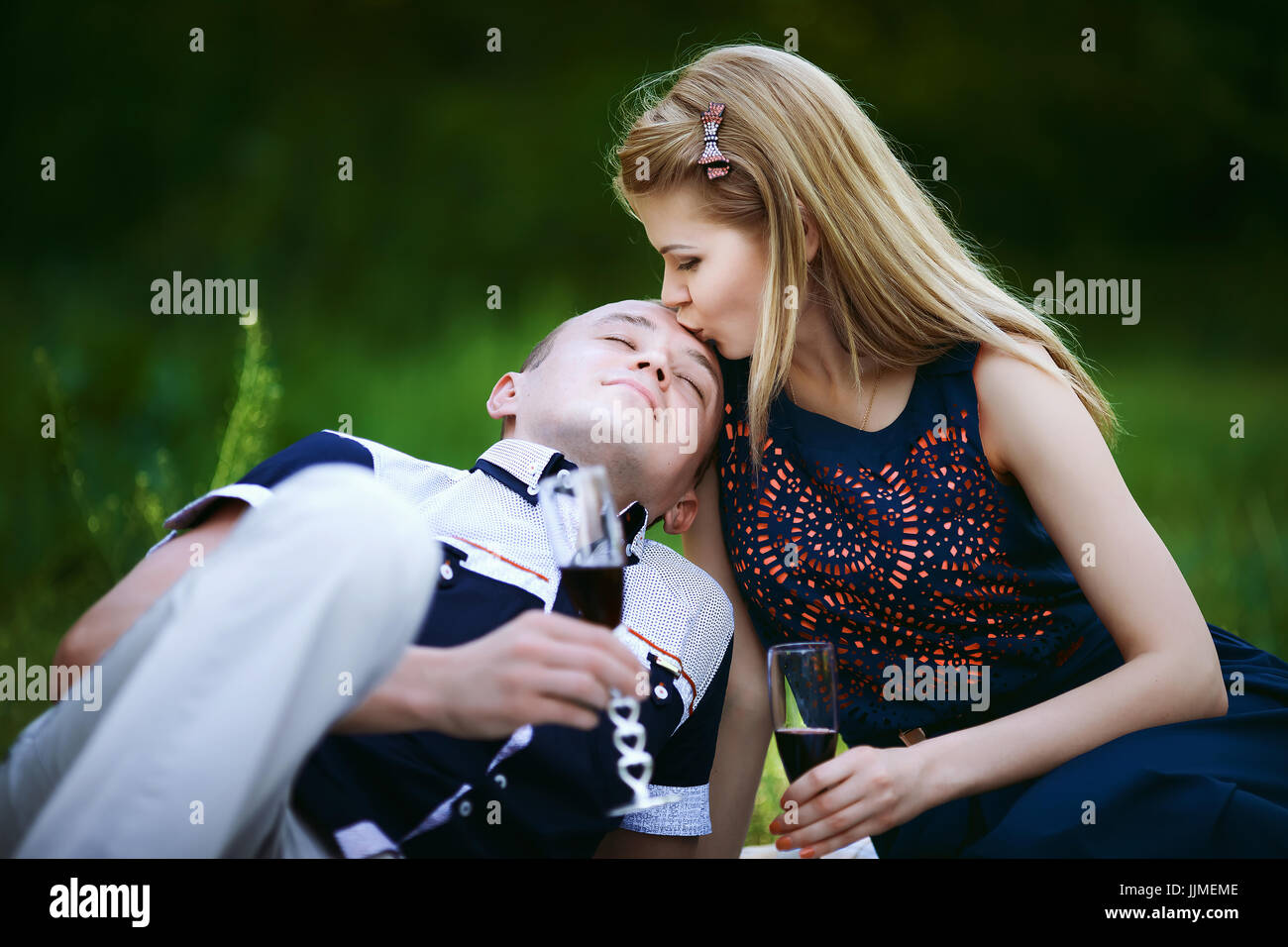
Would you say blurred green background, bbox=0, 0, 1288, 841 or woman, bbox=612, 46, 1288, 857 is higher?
blurred green background, bbox=0, 0, 1288, 841

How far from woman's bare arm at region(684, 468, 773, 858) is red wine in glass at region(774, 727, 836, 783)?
1.73ft

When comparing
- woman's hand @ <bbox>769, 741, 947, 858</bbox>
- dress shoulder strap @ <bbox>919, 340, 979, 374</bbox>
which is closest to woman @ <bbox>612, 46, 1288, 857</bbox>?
dress shoulder strap @ <bbox>919, 340, 979, 374</bbox>

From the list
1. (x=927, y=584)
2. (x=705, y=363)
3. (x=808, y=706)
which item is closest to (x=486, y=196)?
(x=705, y=363)

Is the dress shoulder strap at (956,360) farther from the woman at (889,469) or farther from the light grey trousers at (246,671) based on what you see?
the light grey trousers at (246,671)

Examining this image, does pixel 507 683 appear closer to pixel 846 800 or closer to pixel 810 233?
pixel 846 800

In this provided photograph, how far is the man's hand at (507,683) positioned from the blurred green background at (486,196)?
3342mm

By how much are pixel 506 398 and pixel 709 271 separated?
1.49 ft

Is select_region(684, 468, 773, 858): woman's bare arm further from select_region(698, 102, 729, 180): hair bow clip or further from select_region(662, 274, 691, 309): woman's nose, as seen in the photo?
select_region(698, 102, 729, 180): hair bow clip

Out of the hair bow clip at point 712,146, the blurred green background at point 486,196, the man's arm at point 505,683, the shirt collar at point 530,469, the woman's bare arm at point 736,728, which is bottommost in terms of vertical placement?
the woman's bare arm at point 736,728

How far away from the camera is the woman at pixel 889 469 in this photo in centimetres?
183

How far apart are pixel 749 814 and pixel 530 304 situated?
10.7 ft

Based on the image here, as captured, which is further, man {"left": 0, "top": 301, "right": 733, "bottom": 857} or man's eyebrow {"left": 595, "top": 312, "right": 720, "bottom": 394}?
man's eyebrow {"left": 595, "top": 312, "right": 720, "bottom": 394}

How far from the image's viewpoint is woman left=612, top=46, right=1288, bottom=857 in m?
1.83

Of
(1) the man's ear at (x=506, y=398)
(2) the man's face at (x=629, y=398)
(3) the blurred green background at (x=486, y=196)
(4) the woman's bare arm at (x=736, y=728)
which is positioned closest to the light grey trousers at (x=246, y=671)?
(2) the man's face at (x=629, y=398)
